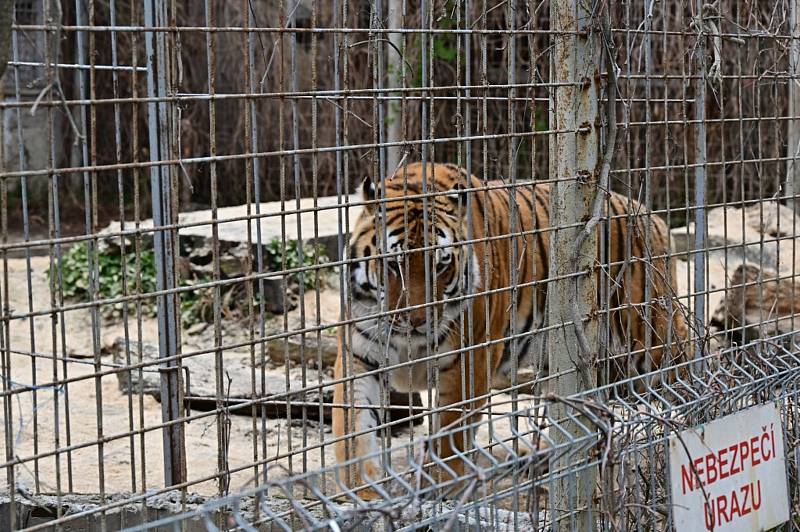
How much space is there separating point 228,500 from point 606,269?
1.78m

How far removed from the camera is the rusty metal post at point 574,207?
297 cm

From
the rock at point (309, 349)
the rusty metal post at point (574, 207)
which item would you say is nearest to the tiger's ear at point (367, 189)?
the rusty metal post at point (574, 207)

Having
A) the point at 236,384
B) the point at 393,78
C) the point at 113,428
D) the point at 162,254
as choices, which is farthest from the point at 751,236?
the point at 162,254

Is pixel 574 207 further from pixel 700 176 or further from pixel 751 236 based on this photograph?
pixel 751 236

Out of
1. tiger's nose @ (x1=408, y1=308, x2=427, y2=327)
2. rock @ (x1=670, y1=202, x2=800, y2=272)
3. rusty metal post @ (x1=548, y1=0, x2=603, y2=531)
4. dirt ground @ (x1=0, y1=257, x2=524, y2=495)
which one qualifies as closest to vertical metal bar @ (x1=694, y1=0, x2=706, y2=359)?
rusty metal post @ (x1=548, y1=0, x2=603, y2=531)

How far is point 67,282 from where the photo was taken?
800cm

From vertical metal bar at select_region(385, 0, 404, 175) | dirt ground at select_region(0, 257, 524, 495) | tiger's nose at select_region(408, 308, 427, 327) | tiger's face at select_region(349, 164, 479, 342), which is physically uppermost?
vertical metal bar at select_region(385, 0, 404, 175)

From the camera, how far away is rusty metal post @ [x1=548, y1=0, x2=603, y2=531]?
2.97 m

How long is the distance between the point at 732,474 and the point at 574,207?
0.86 m

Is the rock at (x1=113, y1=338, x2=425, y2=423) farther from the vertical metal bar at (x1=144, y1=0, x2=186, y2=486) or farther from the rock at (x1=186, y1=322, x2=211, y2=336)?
the vertical metal bar at (x1=144, y1=0, x2=186, y2=486)

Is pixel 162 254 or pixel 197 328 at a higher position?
pixel 162 254

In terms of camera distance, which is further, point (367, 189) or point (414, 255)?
point (414, 255)

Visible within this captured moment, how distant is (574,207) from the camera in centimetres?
303

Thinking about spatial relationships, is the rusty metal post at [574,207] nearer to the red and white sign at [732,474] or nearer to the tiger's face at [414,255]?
the red and white sign at [732,474]
